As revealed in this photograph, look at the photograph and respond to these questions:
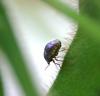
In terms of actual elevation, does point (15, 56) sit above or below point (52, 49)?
above

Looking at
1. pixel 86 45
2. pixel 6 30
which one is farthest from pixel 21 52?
pixel 86 45

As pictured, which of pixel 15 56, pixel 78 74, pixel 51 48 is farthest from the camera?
pixel 51 48

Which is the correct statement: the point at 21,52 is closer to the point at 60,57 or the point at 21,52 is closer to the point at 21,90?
the point at 21,90

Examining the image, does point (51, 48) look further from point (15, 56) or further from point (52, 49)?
point (15, 56)

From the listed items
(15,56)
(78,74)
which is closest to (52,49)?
(78,74)

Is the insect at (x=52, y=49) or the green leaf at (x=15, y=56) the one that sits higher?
the green leaf at (x=15, y=56)

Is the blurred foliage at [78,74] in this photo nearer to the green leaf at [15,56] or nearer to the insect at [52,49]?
the insect at [52,49]

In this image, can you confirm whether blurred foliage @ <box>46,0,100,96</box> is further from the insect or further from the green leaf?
the green leaf

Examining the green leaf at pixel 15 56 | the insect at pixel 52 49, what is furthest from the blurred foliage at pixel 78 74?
the green leaf at pixel 15 56

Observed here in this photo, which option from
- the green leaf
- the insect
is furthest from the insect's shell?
the green leaf
